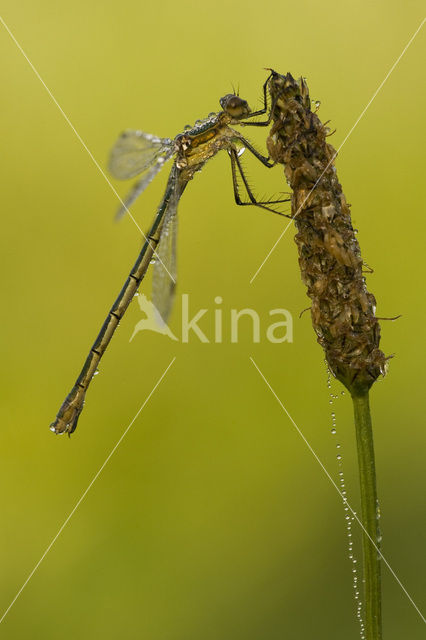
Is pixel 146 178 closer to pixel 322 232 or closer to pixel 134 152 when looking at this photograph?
pixel 134 152

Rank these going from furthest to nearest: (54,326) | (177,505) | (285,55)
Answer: (285,55), (54,326), (177,505)

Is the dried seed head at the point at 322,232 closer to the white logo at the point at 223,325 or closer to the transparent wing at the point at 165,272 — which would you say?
the white logo at the point at 223,325

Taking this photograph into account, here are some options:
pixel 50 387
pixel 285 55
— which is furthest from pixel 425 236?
pixel 50 387

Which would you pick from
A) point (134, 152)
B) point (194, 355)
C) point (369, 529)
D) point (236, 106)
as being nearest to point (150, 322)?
point (194, 355)

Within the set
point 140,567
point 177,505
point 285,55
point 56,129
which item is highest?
point 285,55

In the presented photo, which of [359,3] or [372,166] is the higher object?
[359,3]

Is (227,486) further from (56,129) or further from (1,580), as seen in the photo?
(56,129)
